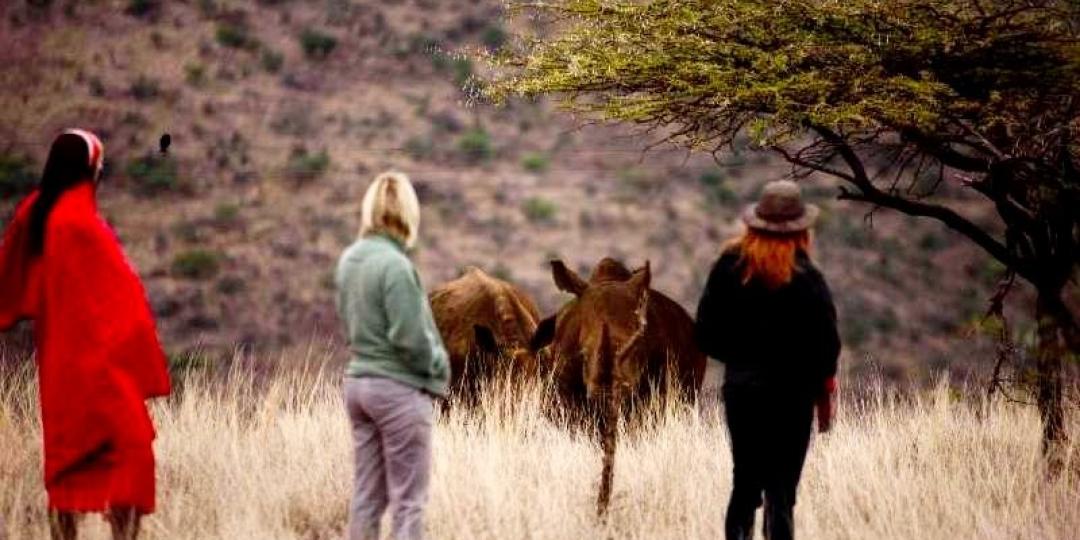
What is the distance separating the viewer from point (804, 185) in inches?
2717

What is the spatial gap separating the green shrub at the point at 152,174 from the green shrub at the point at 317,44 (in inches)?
430

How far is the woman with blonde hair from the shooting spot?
6.58 m

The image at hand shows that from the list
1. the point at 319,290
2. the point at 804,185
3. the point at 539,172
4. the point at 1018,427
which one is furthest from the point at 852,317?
the point at 1018,427

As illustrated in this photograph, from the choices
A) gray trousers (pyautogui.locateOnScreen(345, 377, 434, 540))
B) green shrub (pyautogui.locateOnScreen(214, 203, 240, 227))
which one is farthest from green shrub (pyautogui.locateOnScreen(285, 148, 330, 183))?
gray trousers (pyautogui.locateOnScreen(345, 377, 434, 540))

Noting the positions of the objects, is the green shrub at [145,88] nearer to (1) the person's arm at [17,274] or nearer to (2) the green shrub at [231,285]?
(2) the green shrub at [231,285]

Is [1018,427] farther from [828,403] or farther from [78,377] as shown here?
[78,377]

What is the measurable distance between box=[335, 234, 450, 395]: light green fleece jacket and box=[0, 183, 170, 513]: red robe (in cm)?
112

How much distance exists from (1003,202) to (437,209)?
183 feet

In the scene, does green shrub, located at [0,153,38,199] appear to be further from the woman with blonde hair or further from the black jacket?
the black jacket

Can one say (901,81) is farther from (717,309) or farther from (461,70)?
(461,70)

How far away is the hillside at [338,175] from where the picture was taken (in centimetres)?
5988

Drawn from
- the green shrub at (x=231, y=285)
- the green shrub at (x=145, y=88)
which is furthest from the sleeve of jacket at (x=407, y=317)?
the green shrub at (x=145, y=88)

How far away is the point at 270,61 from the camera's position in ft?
243

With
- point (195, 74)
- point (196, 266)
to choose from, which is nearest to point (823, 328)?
point (196, 266)
